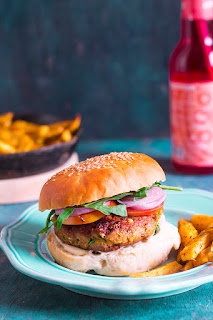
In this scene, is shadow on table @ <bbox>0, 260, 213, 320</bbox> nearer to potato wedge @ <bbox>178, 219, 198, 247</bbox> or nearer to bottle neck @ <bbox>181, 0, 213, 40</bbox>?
potato wedge @ <bbox>178, 219, 198, 247</bbox>

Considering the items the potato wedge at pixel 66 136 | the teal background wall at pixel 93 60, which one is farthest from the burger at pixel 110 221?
the teal background wall at pixel 93 60

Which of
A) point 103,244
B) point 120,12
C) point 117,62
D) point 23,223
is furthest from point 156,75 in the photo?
point 103,244

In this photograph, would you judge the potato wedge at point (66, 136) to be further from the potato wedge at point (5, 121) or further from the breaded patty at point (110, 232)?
the breaded patty at point (110, 232)

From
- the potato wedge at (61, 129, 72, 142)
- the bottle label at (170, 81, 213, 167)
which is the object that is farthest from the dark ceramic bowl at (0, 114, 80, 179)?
the bottle label at (170, 81, 213, 167)

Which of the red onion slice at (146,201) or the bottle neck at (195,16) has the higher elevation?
the bottle neck at (195,16)

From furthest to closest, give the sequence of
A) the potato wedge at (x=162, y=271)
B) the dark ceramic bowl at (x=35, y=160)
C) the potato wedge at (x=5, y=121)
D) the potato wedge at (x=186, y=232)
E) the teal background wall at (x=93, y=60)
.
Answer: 1. the teal background wall at (x=93, y=60)
2. the potato wedge at (x=5, y=121)
3. the dark ceramic bowl at (x=35, y=160)
4. the potato wedge at (x=186, y=232)
5. the potato wedge at (x=162, y=271)

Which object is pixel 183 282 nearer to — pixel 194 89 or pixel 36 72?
pixel 194 89
